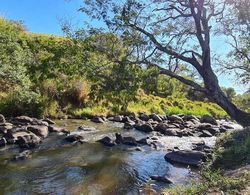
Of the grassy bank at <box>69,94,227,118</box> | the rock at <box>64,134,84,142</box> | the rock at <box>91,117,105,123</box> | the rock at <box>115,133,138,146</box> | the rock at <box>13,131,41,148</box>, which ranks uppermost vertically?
the grassy bank at <box>69,94,227,118</box>

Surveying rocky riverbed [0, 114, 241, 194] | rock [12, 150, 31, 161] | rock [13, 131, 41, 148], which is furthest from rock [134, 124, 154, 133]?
rock [12, 150, 31, 161]

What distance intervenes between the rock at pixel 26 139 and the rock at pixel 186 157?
5272mm

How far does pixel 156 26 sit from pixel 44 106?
1148 cm

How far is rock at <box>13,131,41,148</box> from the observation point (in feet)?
47.5

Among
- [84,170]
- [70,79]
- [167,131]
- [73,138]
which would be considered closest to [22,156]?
[84,170]

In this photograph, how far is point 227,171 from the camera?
371 inches

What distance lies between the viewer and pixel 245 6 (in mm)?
12875

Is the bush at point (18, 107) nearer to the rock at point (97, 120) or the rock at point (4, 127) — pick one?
the rock at point (97, 120)

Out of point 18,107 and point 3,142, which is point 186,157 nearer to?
point 3,142

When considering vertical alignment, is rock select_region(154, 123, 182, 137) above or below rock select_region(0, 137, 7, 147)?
above

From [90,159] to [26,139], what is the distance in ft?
10.5

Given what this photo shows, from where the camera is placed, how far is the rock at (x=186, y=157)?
1307 cm

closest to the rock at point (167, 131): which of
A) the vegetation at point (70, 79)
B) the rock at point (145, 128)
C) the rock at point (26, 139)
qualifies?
the rock at point (145, 128)

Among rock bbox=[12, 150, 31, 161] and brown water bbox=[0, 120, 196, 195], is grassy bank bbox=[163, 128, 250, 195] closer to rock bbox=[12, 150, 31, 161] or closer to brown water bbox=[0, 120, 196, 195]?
brown water bbox=[0, 120, 196, 195]
